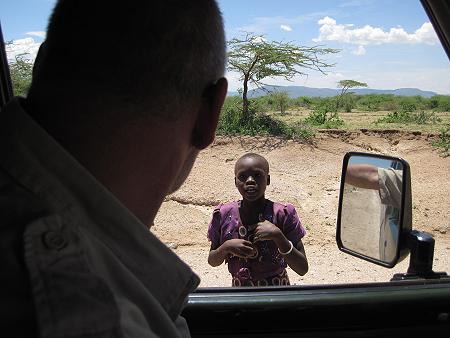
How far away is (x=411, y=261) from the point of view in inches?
69.7

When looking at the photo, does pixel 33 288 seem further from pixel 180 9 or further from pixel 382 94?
pixel 382 94

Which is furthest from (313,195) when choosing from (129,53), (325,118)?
(129,53)

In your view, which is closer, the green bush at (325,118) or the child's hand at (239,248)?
the child's hand at (239,248)

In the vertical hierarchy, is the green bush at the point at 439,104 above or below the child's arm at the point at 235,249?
below

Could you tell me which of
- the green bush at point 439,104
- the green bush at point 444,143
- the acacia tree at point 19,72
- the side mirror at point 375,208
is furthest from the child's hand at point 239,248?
the green bush at point 439,104

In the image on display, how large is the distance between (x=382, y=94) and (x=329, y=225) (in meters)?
14.2

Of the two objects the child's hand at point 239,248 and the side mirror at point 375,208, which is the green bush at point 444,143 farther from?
the side mirror at point 375,208

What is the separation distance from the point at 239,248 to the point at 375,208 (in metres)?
0.80

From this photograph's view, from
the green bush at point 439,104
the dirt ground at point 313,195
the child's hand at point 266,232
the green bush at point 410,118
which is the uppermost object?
the child's hand at point 266,232

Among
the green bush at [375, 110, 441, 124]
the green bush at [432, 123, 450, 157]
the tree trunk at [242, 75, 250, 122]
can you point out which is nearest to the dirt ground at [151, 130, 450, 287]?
the green bush at [432, 123, 450, 157]

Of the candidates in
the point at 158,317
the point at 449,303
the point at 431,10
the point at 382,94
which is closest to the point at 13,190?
the point at 158,317

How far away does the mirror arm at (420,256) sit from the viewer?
166cm

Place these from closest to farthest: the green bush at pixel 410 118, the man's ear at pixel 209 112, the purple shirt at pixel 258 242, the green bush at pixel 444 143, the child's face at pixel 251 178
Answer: the man's ear at pixel 209 112 → the purple shirt at pixel 258 242 → the child's face at pixel 251 178 → the green bush at pixel 444 143 → the green bush at pixel 410 118

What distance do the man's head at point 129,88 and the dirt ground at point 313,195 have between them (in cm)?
412
